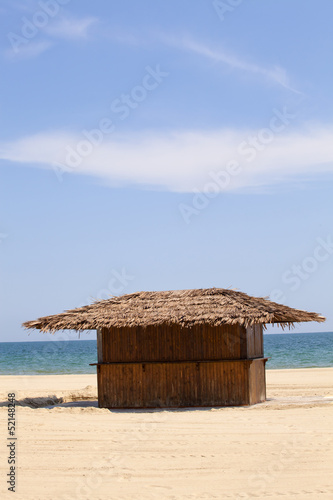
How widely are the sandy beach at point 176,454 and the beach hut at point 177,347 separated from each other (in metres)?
0.86

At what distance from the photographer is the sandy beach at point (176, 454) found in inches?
314

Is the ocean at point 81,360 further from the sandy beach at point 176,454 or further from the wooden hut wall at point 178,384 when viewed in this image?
the sandy beach at point 176,454

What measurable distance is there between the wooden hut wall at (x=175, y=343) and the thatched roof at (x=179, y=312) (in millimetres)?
442

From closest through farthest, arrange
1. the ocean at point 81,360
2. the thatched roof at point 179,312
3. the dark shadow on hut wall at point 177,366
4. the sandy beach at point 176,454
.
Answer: the sandy beach at point 176,454
the thatched roof at point 179,312
the dark shadow on hut wall at point 177,366
the ocean at point 81,360

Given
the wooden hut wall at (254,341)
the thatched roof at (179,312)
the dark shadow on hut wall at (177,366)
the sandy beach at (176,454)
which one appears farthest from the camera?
the wooden hut wall at (254,341)

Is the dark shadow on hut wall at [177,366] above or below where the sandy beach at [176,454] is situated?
above

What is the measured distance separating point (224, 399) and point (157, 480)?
6.93 metres

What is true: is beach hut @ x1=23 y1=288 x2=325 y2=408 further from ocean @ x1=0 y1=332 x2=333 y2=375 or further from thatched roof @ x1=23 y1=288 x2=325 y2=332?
ocean @ x1=0 y1=332 x2=333 y2=375

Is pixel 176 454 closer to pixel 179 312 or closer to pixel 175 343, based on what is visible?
pixel 179 312

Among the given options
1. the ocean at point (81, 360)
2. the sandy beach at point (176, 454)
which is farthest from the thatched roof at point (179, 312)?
the ocean at point (81, 360)

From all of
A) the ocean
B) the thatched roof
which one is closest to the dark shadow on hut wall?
the thatched roof

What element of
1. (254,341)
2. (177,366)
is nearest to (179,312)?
(177,366)

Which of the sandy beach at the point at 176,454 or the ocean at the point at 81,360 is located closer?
the sandy beach at the point at 176,454

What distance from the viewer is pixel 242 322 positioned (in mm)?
14102
